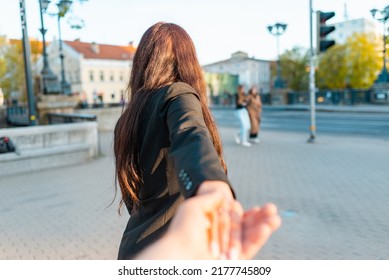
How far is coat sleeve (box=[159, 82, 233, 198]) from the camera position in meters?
1.00

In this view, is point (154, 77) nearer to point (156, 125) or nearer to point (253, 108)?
point (156, 125)

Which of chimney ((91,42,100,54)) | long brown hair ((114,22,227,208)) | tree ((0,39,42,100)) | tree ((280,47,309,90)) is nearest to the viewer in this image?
long brown hair ((114,22,227,208))

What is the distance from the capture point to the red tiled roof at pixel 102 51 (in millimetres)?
61019

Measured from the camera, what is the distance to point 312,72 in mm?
11156

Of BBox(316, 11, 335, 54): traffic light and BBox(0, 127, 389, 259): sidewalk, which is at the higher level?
BBox(316, 11, 335, 54): traffic light

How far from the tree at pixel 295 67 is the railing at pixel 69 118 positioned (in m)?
38.9

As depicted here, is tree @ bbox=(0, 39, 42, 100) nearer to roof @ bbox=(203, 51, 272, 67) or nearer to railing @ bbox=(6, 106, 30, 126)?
railing @ bbox=(6, 106, 30, 126)

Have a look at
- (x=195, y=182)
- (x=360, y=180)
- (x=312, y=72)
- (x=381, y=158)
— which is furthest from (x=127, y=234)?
(x=312, y=72)

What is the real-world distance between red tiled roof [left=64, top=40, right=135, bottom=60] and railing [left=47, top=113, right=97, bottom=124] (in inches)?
1887

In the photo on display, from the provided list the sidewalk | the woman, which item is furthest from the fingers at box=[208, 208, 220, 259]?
the sidewalk

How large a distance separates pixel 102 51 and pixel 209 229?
66.5 meters

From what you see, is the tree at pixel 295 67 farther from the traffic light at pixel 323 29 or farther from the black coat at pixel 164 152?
the black coat at pixel 164 152

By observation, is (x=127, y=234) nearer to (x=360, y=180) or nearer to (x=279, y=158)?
(x=360, y=180)
